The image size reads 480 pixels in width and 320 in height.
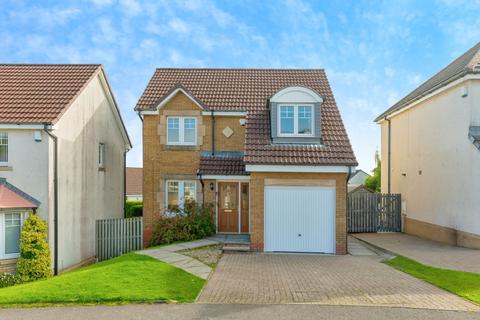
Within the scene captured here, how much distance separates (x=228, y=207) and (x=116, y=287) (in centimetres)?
777

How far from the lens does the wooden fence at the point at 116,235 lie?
15.4 m

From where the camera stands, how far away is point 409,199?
1848 cm

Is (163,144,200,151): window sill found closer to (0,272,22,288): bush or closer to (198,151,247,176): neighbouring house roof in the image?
(198,151,247,176): neighbouring house roof

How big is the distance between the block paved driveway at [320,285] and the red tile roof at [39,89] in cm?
834

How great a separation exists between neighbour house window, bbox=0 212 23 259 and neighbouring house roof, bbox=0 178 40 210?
1.29ft

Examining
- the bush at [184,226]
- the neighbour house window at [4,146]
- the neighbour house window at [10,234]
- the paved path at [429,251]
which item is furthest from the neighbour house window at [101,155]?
the paved path at [429,251]

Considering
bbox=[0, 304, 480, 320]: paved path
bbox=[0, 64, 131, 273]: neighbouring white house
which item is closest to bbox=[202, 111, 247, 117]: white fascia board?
bbox=[0, 64, 131, 273]: neighbouring white house

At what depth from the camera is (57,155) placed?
12.5m

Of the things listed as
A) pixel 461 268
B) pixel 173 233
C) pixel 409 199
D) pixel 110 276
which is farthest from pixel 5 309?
pixel 409 199

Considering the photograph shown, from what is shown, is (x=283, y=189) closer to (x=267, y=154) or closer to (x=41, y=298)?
(x=267, y=154)

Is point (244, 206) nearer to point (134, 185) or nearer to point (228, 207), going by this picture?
point (228, 207)

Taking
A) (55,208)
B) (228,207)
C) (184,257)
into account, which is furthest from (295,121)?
(55,208)

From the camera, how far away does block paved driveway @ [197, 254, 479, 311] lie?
7.52 metres

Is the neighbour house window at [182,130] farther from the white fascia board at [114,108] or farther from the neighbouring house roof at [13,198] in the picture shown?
the neighbouring house roof at [13,198]
